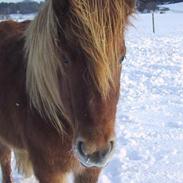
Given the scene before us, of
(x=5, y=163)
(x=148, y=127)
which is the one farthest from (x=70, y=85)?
(x=148, y=127)

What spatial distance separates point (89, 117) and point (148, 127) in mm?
3073

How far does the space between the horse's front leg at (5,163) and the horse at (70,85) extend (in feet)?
3.78

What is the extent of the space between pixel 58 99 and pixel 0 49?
118 centimetres

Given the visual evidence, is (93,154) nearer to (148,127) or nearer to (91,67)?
(91,67)

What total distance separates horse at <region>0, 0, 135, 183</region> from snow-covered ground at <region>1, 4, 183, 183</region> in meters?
0.44

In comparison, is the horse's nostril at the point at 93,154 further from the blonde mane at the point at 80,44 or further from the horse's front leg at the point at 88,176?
the horse's front leg at the point at 88,176

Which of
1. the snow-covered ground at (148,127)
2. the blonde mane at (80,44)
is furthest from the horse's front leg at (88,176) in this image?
the snow-covered ground at (148,127)

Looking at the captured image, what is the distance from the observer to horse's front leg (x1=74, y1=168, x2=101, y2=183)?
290 cm

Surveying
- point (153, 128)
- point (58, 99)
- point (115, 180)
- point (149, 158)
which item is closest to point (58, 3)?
point (58, 99)

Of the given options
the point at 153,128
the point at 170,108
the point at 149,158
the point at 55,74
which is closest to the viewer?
the point at 55,74

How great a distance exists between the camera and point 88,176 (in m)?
2.96

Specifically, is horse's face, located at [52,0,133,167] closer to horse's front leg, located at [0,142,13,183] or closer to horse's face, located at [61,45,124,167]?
horse's face, located at [61,45,124,167]

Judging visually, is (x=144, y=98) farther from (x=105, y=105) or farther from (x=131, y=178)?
(x=105, y=105)

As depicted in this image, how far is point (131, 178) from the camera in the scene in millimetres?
3734
